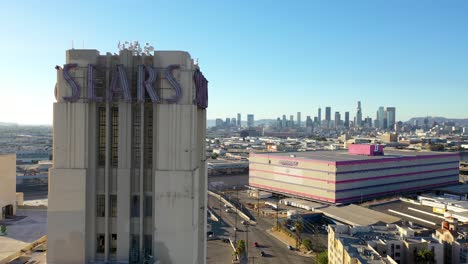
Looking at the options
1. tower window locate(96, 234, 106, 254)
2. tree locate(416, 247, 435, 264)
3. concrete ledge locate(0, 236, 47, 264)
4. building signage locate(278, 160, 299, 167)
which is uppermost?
tower window locate(96, 234, 106, 254)

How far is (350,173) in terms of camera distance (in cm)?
7644

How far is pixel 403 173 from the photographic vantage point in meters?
87.2

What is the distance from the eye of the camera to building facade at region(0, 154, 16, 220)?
67.8 feet

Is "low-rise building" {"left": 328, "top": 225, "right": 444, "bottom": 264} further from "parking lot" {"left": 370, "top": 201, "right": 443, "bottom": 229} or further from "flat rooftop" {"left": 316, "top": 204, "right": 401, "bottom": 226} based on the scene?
"parking lot" {"left": 370, "top": 201, "right": 443, "bottom": 229}

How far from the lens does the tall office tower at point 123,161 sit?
12727mm

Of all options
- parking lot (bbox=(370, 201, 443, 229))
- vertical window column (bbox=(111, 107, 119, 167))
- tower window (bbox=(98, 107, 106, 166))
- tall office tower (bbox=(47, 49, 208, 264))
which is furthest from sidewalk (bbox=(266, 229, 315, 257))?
tower window (bbox=(98, 107, 106, 166))

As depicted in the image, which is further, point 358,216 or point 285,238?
point 358,216

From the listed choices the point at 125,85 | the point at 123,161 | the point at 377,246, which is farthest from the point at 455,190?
the point at 125,85

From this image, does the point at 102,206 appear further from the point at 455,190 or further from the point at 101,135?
the point at 455,190

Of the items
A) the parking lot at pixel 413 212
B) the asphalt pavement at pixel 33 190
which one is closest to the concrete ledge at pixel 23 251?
the parking lot at pixel 413 212

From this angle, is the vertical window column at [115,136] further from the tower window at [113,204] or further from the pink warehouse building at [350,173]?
the pink warehouse building at [350,173]

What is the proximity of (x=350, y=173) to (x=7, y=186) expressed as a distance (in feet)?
210

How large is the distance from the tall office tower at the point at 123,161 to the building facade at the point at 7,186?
9529mm

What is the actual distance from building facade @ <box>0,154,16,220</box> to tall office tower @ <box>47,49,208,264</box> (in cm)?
953
